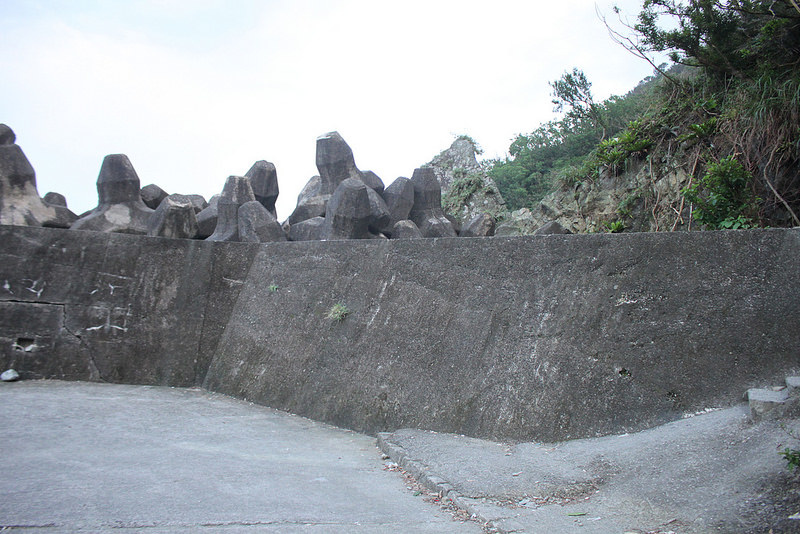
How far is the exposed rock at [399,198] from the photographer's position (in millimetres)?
8148

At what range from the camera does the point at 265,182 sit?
822cm

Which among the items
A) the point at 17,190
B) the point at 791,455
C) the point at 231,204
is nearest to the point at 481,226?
the point at 231,204

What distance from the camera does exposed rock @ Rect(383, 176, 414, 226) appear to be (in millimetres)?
8148

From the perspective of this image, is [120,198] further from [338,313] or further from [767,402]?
[767,402]

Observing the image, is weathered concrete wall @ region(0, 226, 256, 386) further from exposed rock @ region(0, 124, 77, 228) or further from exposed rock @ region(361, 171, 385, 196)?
exposed rock @ region(361, 171, 385, 196)

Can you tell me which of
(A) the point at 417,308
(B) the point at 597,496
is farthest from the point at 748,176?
(B) the point at 597,496

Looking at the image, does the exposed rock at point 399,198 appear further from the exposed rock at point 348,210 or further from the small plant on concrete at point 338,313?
the small plant on concrete at point 338,313

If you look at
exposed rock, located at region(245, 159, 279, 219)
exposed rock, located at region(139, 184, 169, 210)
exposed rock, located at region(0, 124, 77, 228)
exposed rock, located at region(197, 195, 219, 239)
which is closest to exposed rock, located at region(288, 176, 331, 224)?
exposed rock, located at region(245, 159, 279, 219)

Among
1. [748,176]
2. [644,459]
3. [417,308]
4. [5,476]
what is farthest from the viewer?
[748,176]

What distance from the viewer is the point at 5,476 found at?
2881 mm

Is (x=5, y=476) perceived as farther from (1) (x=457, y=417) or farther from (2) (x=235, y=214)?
(2) (x=235, y=214)

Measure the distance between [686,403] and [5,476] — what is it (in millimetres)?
3551

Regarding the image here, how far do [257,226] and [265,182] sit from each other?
1.53 m

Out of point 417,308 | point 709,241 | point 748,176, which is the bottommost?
point 417,308
